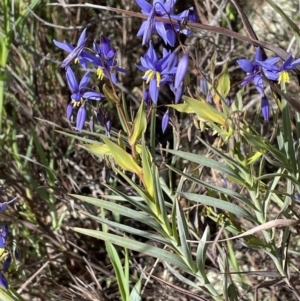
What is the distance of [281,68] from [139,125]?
23 centimetres

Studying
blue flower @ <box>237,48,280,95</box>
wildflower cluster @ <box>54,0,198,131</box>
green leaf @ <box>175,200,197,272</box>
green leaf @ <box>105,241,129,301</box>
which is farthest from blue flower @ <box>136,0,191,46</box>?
green leaf @ <box>105,241,129,301</box>

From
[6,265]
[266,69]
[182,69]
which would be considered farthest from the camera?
[6,265]

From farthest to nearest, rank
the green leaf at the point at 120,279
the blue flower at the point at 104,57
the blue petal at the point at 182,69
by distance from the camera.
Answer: the green leaf at the point at 120,279, the blue flower at the point at 104,57, the blue petal at the point at 182,69

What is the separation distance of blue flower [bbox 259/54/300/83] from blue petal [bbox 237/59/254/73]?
2 cm

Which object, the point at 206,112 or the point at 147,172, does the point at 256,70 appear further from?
the point at 147,172

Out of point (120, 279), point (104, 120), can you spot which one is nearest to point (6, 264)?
point (120, 279)

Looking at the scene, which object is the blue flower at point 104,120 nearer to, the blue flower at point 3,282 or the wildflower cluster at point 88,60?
the wildflower cluster at point 88,60

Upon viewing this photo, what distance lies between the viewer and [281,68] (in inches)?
32.6

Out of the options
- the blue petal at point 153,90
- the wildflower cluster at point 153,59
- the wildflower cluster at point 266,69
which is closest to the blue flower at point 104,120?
the wildflower cluster at point 153,59

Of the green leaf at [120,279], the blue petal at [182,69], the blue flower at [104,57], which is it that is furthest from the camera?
the green leaf at [120,279]

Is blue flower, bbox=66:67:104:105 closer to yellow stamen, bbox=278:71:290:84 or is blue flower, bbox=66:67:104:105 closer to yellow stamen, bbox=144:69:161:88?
yellow stamen, bbox=144:69:161:88

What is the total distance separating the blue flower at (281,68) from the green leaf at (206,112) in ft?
0.35

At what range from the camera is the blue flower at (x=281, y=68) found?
811 mm

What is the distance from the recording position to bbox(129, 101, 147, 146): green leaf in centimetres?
82
